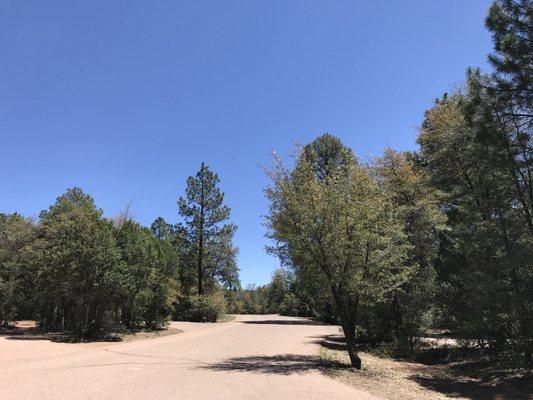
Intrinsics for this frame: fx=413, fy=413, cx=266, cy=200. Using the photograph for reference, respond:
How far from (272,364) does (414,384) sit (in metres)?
4.31

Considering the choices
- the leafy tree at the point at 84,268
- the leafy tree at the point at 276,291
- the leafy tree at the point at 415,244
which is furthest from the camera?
the leafy tree at the point at 276,291

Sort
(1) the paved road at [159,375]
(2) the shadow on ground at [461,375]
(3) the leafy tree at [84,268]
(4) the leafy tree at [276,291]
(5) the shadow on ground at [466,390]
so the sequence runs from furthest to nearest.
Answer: (4) the leafy tree at [276,291], (3) the leafy tree at [84,268], (2) the shadow on ground at [461,375], (5) the shadow on ground at [466,390], (1) the paved road at [159,375]

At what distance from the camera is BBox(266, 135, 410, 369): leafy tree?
13188 millimetres

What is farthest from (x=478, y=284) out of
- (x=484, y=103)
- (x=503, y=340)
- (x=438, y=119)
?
(x=438, y=119)

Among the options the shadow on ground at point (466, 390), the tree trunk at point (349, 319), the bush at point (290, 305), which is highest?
the bush at point (290, 305)

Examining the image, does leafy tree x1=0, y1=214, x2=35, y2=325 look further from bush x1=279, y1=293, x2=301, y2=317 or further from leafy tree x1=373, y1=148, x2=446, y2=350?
bush x1=279, y1=293, x2=301, y2=317

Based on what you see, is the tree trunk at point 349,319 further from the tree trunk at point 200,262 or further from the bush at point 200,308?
the tree trunk at point 200,262

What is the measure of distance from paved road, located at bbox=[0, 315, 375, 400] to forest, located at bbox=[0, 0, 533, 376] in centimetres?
328

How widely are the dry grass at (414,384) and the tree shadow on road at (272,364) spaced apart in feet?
2.00

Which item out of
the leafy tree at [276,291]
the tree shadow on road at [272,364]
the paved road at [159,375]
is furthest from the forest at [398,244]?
the leafy tree at [276,291]

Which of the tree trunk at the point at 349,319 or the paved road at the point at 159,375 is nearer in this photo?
the paved road at the point at 159,375

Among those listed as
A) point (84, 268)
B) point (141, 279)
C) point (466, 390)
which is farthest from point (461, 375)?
point (84, 268)

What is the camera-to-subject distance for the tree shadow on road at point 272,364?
11.9 m

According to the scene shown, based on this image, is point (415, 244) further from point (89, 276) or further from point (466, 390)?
point (89, 276)
